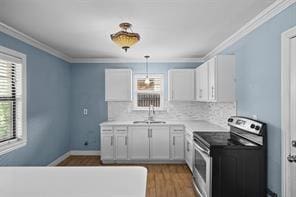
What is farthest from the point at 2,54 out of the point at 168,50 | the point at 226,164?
the point at 226,164

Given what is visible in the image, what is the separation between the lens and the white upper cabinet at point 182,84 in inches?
187

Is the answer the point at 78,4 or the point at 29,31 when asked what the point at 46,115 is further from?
the point at 78,4

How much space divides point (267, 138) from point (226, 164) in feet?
1.78

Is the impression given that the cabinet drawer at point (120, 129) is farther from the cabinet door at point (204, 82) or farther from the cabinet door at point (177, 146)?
the cabinet door at point (204, 82)

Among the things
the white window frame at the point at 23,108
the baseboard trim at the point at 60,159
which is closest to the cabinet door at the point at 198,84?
the white window frame at the point at 23,108

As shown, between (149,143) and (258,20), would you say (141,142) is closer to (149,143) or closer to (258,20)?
(149,143)

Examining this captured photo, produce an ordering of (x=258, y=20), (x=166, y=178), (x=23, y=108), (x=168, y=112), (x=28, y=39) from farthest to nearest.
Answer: (x=168, y=112)
(x=166, y=178)
(x=28, y=39)
(x=23, y=108)
(x=258, y=20)

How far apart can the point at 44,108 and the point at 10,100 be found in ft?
2.92

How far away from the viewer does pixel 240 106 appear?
10.4 feet

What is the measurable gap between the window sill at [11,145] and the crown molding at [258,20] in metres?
3.60

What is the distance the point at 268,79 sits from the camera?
240 centimetres

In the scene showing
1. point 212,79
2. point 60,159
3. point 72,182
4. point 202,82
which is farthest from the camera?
point 60,159

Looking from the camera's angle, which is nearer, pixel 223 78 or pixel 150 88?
pixel 223 78

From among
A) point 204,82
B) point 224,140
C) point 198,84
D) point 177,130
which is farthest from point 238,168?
point 198,84
